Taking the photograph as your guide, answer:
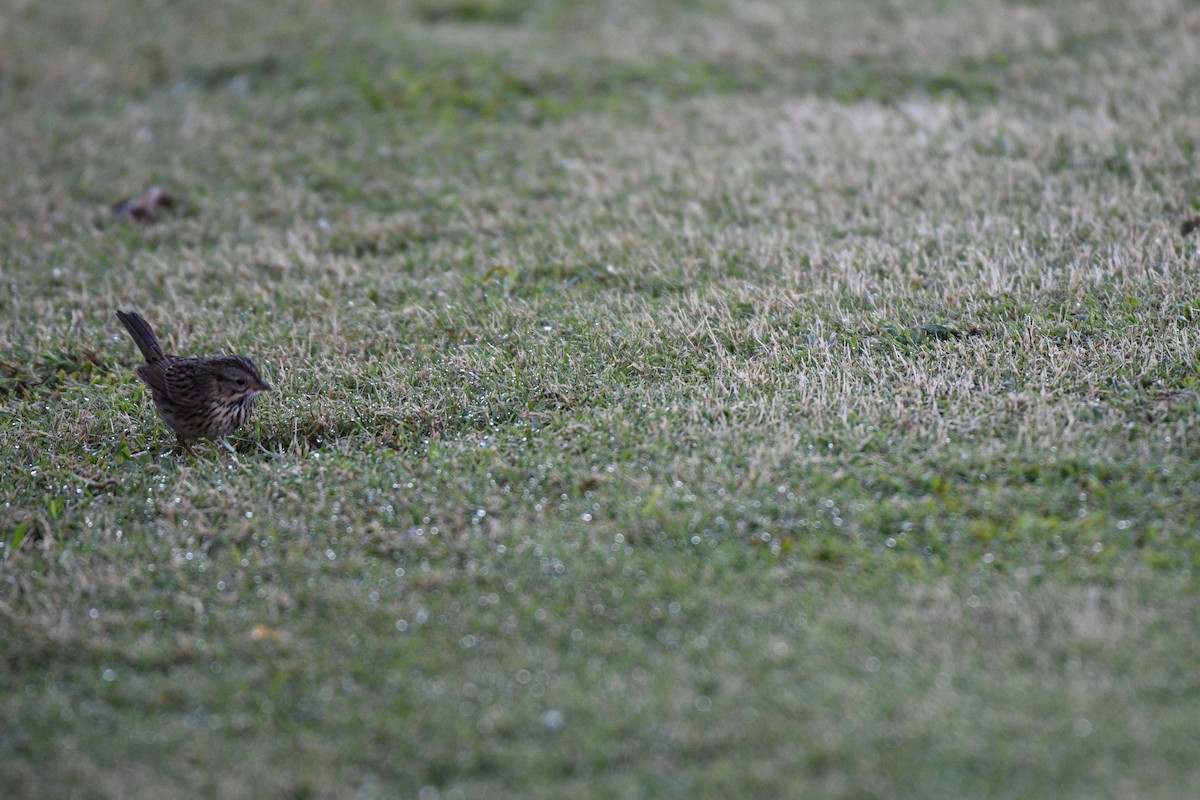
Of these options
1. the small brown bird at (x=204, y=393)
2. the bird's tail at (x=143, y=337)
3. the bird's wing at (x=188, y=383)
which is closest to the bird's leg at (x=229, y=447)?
the small brown bird at (x=204, y=393)

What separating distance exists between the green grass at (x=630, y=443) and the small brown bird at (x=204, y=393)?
5.8 inches

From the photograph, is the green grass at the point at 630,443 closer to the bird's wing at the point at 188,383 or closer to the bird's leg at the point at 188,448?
the bird's leg at the point at 188,448

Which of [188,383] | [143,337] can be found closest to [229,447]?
[188,383]

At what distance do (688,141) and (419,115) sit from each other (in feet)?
7.79

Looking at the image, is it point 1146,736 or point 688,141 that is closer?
point 1146,736

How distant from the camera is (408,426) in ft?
17.0

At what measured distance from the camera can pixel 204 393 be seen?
5.02m

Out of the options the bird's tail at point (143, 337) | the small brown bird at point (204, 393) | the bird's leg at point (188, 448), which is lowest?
the bird's leg at point (188, 448)

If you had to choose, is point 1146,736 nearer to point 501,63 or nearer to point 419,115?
point 419,115

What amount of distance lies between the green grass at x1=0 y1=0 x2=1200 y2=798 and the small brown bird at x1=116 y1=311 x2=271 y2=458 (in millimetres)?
149

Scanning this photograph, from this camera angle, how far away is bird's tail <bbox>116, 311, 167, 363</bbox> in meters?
5.49

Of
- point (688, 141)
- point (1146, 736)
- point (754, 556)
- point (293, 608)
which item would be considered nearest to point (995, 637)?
point (1146, 736)

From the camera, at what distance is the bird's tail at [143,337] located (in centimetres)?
549

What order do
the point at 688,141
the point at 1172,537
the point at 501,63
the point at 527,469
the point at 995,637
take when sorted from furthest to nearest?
1. the point at 501,63
2. the point at 688,141
3. the point at 527,469
4. the point at 1172,537
5. the point at 995,637
